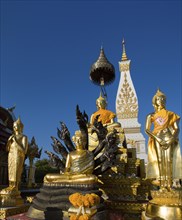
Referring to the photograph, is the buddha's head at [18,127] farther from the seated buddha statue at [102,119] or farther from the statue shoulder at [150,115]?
the statue shoulder at [150,115]

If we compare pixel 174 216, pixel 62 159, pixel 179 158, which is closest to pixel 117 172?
pixel 62 159

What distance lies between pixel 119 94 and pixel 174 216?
21.6m

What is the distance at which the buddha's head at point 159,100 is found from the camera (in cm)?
489

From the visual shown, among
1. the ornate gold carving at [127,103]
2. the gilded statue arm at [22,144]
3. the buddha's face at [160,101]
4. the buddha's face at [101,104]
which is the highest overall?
the ornate gold carving at [127,103]

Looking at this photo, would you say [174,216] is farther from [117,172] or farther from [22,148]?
[22,148]

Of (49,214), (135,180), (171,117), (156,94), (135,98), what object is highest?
(135,98)

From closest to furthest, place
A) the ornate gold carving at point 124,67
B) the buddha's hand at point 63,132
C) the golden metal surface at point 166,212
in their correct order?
the golden metal surface at point 166,212, the buddha's hand at point 63,132, the ornate gold carving at point 124,67

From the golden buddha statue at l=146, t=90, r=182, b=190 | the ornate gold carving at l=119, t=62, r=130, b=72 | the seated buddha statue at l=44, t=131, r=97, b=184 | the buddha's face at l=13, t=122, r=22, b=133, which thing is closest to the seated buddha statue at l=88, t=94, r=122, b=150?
the seated buddha statue at l=44, t=131, r=97, b=184

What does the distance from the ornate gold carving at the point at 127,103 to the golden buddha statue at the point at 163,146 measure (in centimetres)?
1842

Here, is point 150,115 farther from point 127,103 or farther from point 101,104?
point 127,103

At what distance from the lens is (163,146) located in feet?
14.1

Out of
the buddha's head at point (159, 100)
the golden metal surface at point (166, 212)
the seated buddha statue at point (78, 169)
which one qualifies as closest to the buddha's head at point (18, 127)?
the seated buddha statue at point (78, 169)

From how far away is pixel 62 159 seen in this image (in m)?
5.59

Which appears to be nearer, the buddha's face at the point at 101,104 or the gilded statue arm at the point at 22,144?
the gilded statue arm at the point at 22,144
